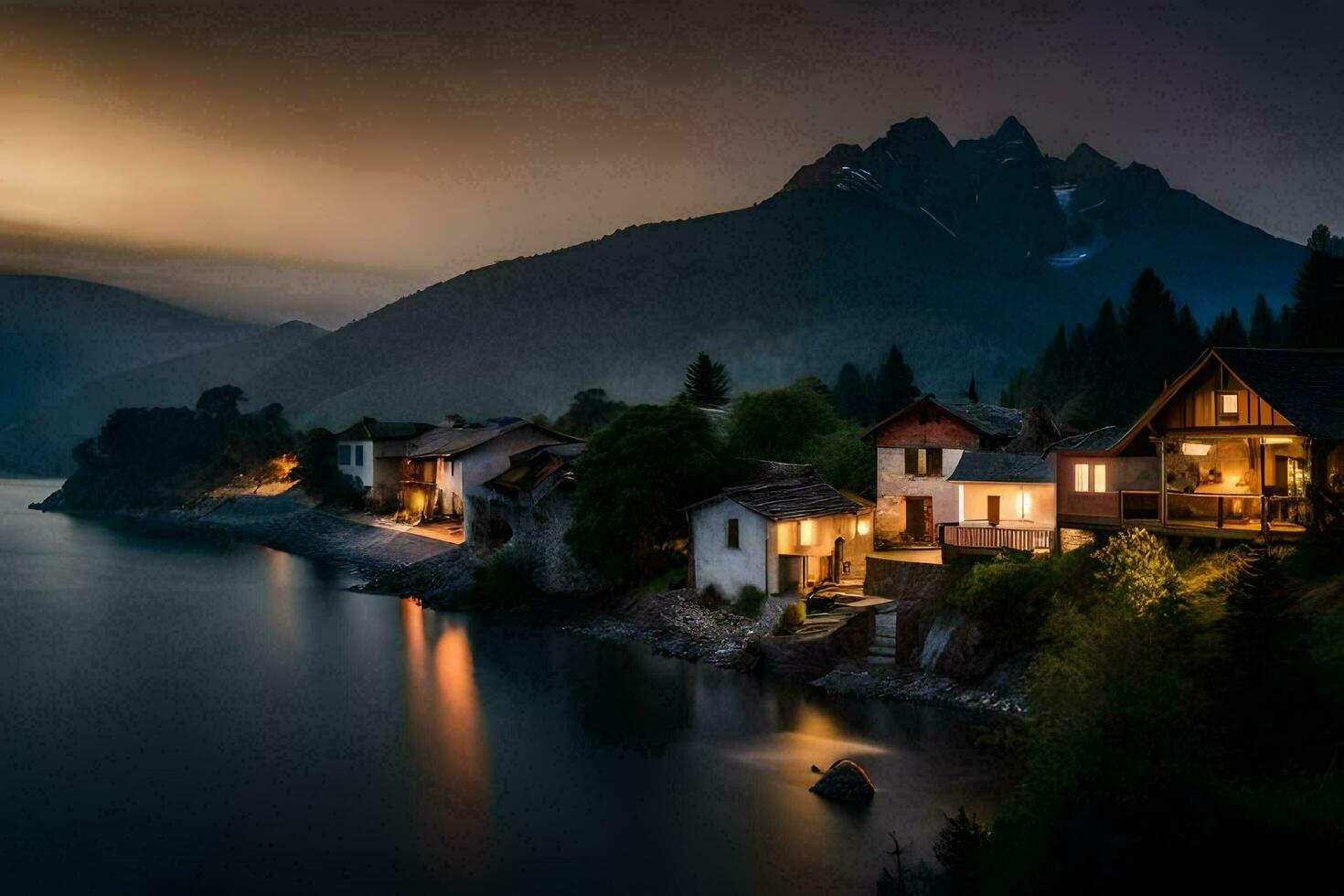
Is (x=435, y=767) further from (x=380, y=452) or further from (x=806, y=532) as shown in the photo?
(x=380, y=452)

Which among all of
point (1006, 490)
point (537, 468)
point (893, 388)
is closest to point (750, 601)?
point (1006, 490)

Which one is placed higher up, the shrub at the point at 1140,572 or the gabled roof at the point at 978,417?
the gabled roof at the point at 978,417

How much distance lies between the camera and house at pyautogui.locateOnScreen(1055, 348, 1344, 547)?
28484 millimetres

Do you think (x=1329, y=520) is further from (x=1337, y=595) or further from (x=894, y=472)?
(x=894, y=472)

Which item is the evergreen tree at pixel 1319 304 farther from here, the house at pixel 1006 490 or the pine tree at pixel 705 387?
the pine tree at pixel 705 387

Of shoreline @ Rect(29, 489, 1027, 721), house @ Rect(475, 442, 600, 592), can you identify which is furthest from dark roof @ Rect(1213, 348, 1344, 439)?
house @ Rect(475, 442, 600, 592)

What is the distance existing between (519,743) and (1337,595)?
22454 mm

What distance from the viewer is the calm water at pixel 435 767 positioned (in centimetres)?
2203

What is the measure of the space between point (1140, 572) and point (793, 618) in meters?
13.8

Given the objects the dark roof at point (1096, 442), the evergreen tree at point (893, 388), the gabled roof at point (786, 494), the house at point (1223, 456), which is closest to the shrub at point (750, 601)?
the gabled roof at point (786, 494)

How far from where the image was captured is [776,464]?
1866 inches

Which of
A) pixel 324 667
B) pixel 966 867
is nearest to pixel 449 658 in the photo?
pixel 324 667

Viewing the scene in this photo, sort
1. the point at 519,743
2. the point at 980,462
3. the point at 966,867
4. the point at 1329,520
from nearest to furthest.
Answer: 1. the point at 966,867
2. the point at 1329,520
3. the point at 519,743
4. the point at 980,462

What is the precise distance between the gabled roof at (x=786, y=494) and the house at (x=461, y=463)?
20873 millimetres
